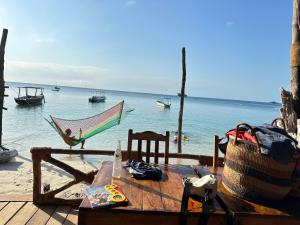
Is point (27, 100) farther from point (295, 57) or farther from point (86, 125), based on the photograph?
point (295, 57)

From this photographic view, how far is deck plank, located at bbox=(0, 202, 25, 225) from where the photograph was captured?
2987mm

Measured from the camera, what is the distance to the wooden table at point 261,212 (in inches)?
66.9

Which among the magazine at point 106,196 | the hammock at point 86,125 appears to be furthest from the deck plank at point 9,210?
the hammock at point 86,125

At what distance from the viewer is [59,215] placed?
318 centimetres

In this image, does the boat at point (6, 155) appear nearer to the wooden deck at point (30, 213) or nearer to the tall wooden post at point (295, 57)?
the wooden deck at point (30, 213)

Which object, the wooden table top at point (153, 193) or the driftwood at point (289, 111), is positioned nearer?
the wooden table top at point (153, 193)

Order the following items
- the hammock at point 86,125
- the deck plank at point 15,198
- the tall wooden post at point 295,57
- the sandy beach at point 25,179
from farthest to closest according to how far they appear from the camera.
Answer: the hammock at point 86,125 → the sandy beach at point 25,179 → the deck plank at point 15,198 → the tall wooden post at point 295,57

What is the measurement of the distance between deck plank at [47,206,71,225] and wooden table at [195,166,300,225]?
6.11 feet

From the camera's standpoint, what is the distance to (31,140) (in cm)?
1413

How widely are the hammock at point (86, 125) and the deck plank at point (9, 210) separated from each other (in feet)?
18.4

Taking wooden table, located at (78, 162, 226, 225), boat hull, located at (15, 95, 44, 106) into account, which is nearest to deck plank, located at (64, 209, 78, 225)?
wooden table, located at (78, 162, 226, 225)

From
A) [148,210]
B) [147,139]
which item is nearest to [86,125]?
[147,139]

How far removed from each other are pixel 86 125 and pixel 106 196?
7505mm

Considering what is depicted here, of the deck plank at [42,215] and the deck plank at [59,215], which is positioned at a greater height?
the deck plank at [42,215]
